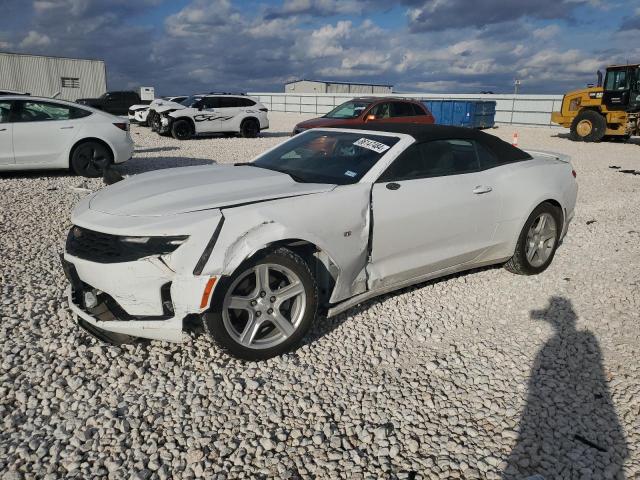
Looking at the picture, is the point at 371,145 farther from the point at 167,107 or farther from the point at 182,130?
the point at 167,107

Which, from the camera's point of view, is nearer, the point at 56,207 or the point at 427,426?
the point at 427,426

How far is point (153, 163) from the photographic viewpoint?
11109 mm

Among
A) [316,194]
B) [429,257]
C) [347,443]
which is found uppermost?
[316,194]

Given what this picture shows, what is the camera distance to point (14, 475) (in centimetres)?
218

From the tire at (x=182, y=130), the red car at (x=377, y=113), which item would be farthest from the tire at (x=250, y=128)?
the red car at (x=377, y=113)

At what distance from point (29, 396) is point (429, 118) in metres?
13.9

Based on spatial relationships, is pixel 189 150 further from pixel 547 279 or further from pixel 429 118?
pixel 547 279

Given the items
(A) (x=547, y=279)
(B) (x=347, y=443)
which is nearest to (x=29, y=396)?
(B) (x=347, y=443)

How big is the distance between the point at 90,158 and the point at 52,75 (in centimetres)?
3209

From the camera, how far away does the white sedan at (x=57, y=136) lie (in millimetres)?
8156

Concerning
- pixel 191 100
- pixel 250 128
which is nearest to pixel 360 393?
pixel 250 128

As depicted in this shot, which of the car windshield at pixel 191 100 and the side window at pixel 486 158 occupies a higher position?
the car windshield at pixel 191 100

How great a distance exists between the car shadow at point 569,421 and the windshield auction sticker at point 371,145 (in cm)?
188

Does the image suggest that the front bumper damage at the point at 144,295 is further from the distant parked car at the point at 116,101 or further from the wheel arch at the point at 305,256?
the distant parked car at the point at 116,101
